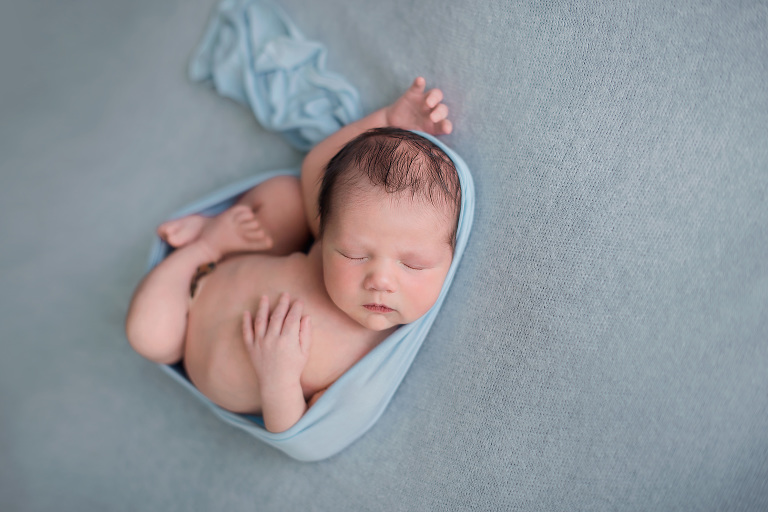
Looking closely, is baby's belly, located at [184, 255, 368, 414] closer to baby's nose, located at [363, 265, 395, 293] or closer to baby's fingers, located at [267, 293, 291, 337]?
baby's fingers, located at [267, 293, 291, 337]

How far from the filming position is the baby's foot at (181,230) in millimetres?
1270

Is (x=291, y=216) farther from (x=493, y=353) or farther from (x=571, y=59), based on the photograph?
(x=571, y=59)

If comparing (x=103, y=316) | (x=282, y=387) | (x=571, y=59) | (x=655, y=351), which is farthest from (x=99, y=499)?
(x=571, y=59)

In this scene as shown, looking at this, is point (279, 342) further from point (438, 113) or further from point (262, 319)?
point (438, 113)

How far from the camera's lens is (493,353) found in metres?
1.01

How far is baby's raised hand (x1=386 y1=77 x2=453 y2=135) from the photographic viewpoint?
1079 mm

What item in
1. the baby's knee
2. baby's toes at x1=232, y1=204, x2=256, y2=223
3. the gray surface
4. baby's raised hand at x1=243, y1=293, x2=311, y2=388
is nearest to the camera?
the gray surface

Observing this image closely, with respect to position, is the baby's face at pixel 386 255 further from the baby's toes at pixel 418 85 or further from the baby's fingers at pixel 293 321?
the baby's toes at pixel 418 85

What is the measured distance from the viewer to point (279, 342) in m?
1.04

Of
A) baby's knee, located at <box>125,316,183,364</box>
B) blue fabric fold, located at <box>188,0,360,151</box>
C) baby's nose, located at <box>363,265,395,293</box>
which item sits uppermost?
blue fabric fold, located at <box>188,0,360,151</box>

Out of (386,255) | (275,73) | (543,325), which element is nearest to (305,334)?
(386,255)

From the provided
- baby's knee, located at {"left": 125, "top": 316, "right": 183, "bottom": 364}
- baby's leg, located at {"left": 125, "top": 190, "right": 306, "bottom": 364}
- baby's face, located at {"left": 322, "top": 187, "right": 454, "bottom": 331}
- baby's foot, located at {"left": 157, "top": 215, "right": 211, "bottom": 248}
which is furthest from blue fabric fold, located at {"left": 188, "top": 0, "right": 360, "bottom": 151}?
baby's knee, located at {"left": 125, "top": 316, "right": 183, "bottom": 364}

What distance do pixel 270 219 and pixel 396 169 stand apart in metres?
0.47

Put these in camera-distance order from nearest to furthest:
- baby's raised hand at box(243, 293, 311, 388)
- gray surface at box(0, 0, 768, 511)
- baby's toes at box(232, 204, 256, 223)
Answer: gray surface at box(0, 0, 768, 511) < baby's raised hand at box(243, 293, 311, 388) < baby's toes at box(232, 204, 256, 223)
